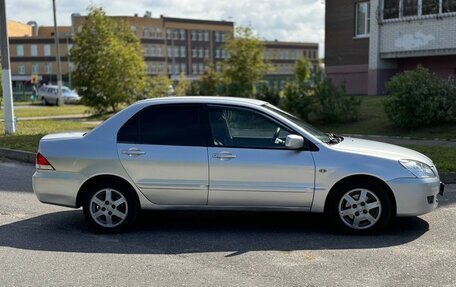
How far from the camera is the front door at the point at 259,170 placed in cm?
567

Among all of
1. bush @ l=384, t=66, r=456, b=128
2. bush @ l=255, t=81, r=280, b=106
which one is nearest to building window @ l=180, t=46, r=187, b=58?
bush @ l=255, t=81, r=280, b=106

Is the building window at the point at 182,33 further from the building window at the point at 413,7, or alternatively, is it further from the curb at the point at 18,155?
the curb at the point at 18,155

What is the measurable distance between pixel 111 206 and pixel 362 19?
2241 cm

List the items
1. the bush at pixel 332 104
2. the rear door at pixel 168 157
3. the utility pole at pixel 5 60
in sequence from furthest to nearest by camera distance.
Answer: the bush at pixel 332 104
the utility pole at pixel 5 60
the rear door at pixel 168 157

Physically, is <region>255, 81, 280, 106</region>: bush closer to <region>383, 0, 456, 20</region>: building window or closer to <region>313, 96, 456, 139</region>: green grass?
<region>313, 96, 456, 139</region>: green grass

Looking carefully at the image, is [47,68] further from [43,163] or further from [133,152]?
[133,152]

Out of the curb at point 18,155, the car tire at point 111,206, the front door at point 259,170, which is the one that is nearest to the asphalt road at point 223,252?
the car tire at point 111,206

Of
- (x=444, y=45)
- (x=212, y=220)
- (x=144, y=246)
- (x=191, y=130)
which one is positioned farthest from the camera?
(x=444, y=45)

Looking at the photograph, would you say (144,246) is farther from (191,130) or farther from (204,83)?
(204,83)

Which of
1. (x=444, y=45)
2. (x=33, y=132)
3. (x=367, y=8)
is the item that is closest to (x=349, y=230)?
(x=33, y=132)

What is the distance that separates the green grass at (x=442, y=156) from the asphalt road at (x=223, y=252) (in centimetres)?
236

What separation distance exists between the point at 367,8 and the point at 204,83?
29.6 ft

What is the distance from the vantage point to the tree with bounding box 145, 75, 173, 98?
26.3 metres

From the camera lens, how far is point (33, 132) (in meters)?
15.6
